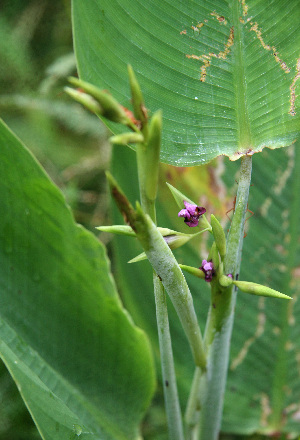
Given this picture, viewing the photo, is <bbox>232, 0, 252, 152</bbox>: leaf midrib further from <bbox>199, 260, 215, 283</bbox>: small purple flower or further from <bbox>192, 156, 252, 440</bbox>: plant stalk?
<bbox>199, 260, 215, 283</bbox>: small purple flower

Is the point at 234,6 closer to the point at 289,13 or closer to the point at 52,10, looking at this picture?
the point at 289,13

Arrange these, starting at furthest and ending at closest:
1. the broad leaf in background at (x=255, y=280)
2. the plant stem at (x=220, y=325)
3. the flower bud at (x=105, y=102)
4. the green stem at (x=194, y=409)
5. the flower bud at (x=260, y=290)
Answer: the broad leaf in background at (x=255, y=280) → the green stem at (x=194, y=409) → the plant stem at (x=220, y=325) → the flower bud at (x=260, y=290) → the flower bud at (x=105, y=102)

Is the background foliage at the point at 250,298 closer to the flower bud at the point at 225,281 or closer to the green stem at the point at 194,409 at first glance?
the green stem at the point at 194,409

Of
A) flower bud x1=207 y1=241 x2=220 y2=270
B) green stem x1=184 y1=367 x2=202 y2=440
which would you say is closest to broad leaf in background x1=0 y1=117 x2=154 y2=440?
green stem x1=184 y1=367 x2=202 y2=440

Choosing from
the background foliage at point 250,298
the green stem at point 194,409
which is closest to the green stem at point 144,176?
the green stem at point 194,409

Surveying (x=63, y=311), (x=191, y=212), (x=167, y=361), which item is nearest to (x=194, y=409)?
(x=167, y=361)

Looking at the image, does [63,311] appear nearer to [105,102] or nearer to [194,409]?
[194,409]
